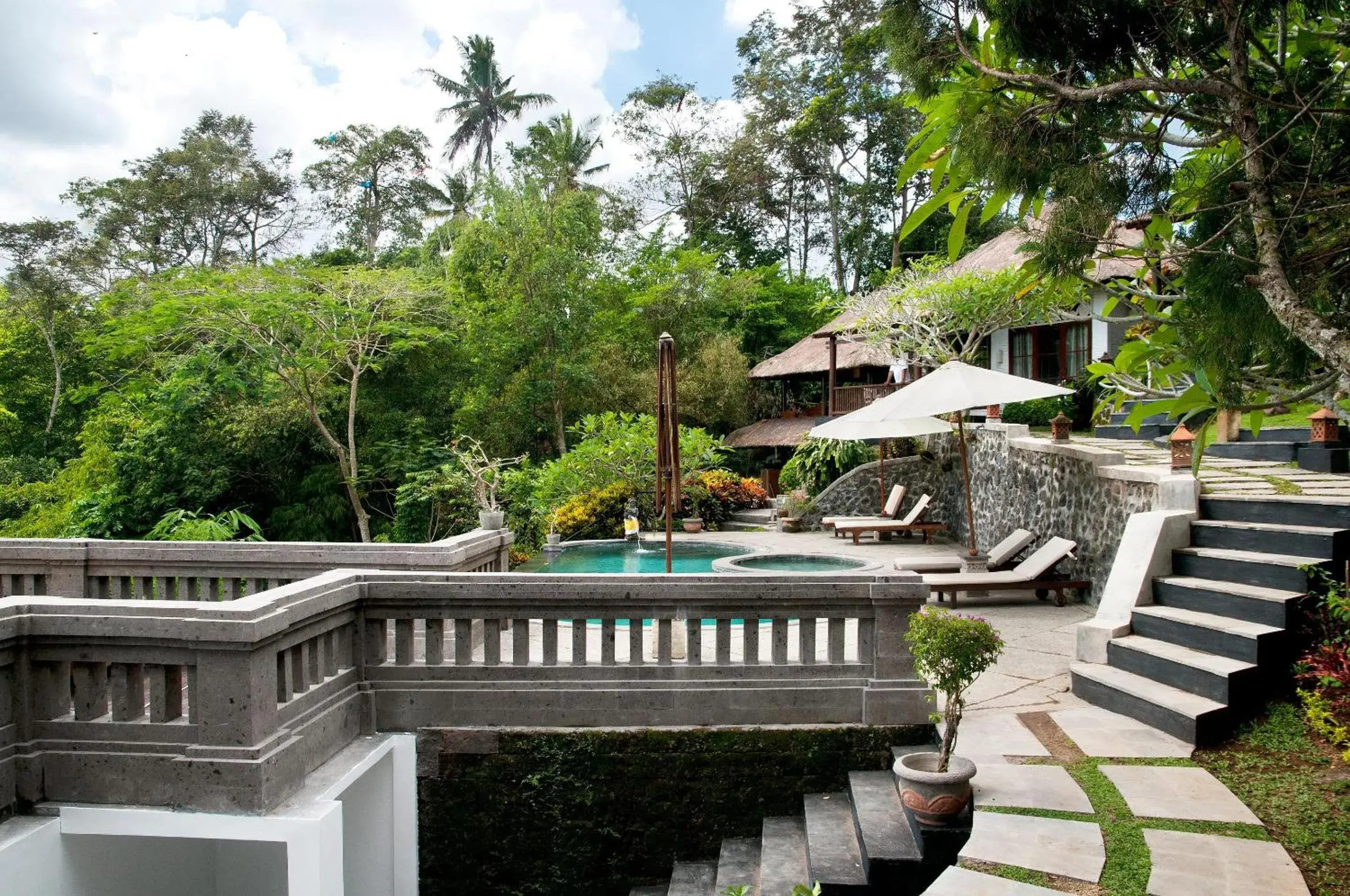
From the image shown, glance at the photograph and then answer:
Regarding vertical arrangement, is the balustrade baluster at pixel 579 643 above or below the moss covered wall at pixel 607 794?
above

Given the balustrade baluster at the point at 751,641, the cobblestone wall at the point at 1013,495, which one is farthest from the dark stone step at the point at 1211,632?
the balustrade baluster at the point at 751,641

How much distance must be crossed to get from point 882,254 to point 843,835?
Result: 100 feet

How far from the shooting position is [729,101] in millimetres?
35094

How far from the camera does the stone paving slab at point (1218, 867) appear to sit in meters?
3.53

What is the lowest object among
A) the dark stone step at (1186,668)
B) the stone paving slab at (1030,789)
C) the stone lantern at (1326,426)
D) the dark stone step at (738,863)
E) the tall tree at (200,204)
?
the dark stone step at (738,863)

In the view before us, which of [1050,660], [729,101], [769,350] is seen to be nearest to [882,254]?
[769,350]

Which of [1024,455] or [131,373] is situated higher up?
[131,373]

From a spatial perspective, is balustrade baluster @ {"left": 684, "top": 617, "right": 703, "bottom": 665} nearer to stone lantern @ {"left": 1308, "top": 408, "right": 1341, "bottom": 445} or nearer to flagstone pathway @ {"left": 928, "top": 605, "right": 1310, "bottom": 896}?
flagstone pathway @ {"left": 928, "top": 605, "right": 1310, "bottom": 896}

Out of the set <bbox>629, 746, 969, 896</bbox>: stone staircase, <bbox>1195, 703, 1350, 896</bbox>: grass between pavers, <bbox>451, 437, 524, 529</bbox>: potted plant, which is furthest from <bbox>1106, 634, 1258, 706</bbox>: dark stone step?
<bbox>451, 437, 524, 529</bbox>: potted plant

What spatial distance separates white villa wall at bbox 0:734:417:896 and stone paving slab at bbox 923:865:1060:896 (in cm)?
266

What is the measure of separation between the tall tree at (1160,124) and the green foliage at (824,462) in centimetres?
1570

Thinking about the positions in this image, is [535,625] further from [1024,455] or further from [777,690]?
[1024,455]

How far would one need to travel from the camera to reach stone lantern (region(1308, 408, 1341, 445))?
875cm

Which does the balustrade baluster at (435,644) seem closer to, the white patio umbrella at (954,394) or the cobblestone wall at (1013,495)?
the white patio umbrella at (954,394)
